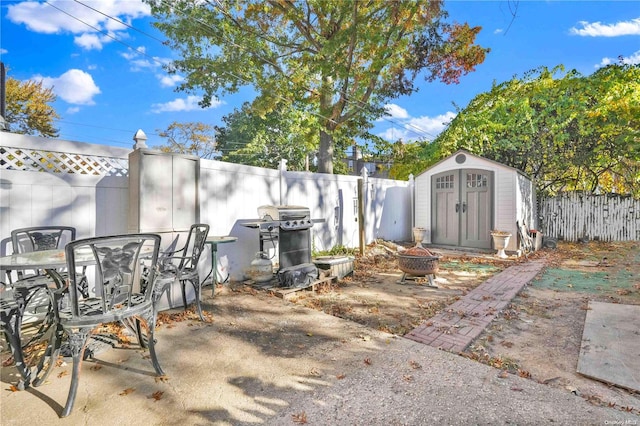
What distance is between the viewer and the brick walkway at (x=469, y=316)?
120 inches

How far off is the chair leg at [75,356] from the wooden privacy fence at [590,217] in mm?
12495

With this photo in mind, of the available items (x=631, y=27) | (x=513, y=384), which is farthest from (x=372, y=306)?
(x=631, y=27)

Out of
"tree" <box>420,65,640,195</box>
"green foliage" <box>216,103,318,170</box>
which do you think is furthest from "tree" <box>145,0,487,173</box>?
"green foliage" <box>216,103,318,170</box>

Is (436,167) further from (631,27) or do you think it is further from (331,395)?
(331,395)

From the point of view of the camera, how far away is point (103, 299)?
2.14 meters

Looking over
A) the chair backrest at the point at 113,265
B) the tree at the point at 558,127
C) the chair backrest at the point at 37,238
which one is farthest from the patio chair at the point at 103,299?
the tree at the point at 558,127

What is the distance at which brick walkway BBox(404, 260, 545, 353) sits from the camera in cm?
305

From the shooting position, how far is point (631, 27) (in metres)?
7.09

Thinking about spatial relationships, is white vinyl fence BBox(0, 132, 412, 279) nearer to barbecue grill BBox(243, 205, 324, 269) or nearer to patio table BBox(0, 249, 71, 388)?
barbecue grill BBox(243, 205, 324, 269)

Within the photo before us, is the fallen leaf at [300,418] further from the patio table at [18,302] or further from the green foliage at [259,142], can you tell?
the green foliage at [259,142]

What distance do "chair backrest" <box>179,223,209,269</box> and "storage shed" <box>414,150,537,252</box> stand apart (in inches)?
286

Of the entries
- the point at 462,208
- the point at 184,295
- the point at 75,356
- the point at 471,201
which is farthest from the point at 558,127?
the point at 75,356

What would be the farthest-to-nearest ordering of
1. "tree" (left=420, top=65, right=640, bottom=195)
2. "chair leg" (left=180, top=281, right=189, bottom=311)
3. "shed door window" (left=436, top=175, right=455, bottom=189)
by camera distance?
1. "shed door window" (left=436, top=175, right=455, bottom=189)
2. "tree" (left=420, top=65, right=640, bottom=195)
3. "chair leg" (left=180, top=281, right=189, bottom=311)

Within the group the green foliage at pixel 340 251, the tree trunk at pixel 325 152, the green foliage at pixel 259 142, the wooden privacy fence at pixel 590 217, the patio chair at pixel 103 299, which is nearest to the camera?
the patio chair at pixel 103 299
